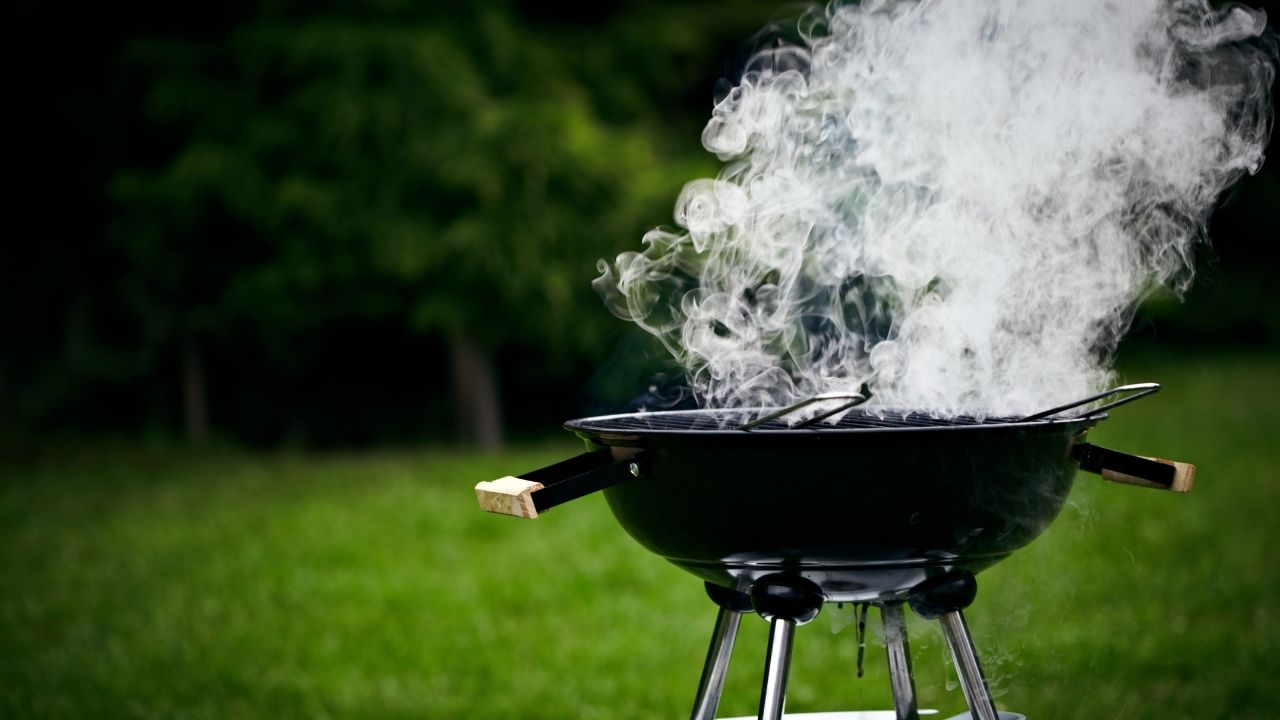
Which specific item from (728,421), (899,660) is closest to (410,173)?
(728,421)

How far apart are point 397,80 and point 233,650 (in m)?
4.60

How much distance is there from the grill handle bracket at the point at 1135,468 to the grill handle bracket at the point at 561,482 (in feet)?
2.35

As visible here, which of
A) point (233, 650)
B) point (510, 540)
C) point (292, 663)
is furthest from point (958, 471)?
point (510, 540)

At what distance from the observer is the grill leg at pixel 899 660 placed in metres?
2.13

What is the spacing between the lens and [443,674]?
142 inches

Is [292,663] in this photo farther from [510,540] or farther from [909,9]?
[909,9]

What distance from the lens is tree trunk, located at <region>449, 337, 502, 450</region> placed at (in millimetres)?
8008

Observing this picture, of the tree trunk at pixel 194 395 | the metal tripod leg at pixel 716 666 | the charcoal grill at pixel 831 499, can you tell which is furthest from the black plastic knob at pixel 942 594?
the tree trunk at pixel 194 395

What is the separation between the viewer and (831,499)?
169cm

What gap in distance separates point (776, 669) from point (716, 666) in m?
0.22

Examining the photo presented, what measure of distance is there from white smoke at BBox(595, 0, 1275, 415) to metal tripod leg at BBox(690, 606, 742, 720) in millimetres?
507

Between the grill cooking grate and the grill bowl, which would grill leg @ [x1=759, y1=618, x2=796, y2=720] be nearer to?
the grill bowl

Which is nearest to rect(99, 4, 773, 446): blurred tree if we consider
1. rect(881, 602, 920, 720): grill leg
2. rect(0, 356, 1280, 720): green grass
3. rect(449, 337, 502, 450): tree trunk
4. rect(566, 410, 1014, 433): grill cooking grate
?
rect(449, 337, 502, 450): tree trunk

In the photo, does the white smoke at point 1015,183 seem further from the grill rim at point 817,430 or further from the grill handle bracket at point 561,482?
the grill handle bracket at point 561,482
